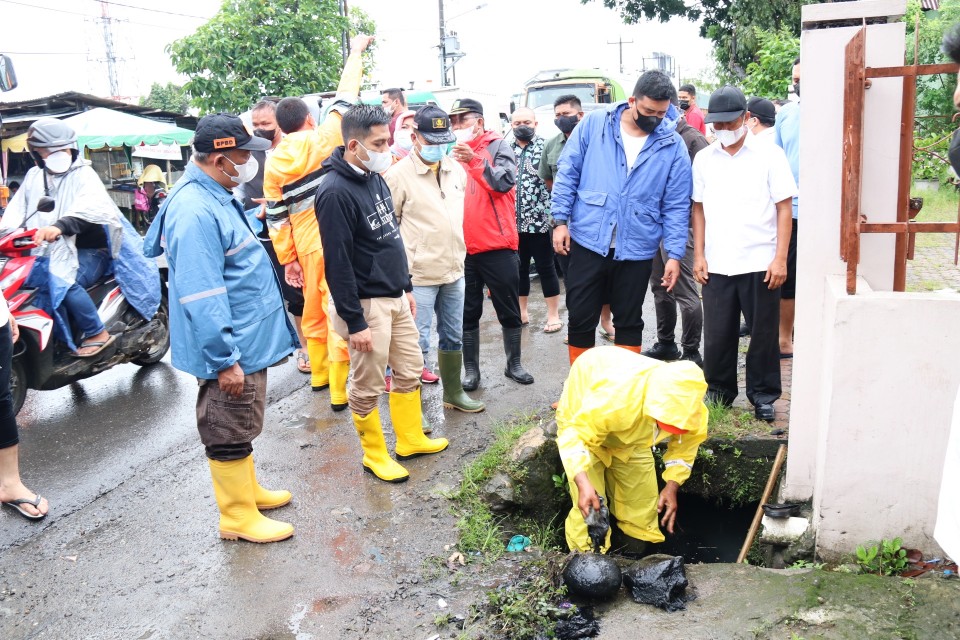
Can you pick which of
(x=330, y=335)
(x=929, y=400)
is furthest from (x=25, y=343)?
(x=929, y=400)

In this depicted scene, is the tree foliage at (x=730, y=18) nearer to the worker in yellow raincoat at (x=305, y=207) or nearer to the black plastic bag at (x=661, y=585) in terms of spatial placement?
the worker in yellow raincoat at (x=305, y=207)

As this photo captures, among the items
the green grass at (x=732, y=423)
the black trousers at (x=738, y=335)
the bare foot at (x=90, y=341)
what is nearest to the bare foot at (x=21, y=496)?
the bare foot at (x=90, y=341)

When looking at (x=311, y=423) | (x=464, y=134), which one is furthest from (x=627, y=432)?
(x=464, y=134)

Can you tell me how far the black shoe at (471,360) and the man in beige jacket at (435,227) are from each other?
1.45ft

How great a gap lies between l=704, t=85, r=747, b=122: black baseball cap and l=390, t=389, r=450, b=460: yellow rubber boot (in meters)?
2.33

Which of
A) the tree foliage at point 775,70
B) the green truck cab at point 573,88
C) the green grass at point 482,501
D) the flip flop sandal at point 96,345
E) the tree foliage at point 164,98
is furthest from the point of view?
the tree foliage at point 164,98

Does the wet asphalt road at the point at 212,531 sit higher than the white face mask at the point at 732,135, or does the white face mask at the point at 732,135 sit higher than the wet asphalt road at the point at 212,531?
the white face mask at the point at 732,135

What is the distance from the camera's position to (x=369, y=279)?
13.4 feet

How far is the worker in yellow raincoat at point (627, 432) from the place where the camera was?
3329mm

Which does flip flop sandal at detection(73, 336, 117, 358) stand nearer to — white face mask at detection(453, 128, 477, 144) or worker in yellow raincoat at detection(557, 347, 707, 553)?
white face mask at detection(453, 128, 477, 144)

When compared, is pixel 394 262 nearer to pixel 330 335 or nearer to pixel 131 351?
pixel 330 335

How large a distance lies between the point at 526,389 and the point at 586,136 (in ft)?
6.21

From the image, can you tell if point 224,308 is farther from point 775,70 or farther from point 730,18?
point 730,18

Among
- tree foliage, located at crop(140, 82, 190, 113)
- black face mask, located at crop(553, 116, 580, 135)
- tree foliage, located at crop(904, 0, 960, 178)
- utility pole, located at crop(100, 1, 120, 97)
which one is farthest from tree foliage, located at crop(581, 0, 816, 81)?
utility pole, located at crop(100, 1, 120, 97)
